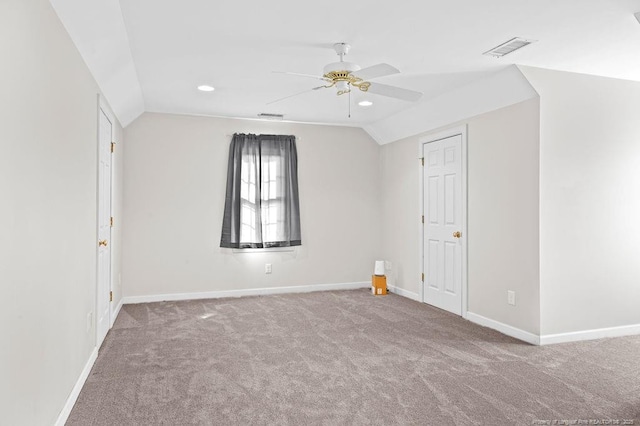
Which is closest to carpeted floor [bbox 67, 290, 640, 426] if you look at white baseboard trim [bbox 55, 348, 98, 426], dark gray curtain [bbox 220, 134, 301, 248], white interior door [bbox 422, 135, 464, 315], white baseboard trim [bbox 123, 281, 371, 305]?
white baseboard trim [bbox 55, 348, 98, 426]

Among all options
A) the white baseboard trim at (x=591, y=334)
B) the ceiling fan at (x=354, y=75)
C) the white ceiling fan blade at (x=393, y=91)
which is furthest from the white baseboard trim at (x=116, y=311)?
the white baseboard trim at (x=591, y=334)

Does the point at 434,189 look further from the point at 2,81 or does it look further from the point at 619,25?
the point at 2,81

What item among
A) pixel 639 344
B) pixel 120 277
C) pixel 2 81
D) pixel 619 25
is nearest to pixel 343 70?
pixel 619 25

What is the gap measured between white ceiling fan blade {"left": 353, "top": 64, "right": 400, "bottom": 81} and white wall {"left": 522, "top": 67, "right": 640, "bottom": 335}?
5.15ft

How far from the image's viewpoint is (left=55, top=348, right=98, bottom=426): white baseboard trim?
244 cm

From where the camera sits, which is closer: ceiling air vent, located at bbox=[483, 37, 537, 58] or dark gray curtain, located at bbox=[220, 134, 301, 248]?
ceiling air vent, located at bbox=[483, 37, 537, 58]

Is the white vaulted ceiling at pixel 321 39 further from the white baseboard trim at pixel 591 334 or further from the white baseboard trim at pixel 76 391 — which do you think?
the white baseboard trim at pixel 591 334

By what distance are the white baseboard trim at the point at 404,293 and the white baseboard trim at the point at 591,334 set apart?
1.94 meters

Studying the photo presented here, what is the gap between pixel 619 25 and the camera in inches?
116

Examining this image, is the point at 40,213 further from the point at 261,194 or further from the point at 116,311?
the point at 261,194

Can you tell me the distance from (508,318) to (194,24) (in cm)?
375

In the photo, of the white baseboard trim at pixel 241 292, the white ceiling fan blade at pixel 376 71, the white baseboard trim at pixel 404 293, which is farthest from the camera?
the white baseboard trim at pixel 404 293

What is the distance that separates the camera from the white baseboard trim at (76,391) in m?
2.44

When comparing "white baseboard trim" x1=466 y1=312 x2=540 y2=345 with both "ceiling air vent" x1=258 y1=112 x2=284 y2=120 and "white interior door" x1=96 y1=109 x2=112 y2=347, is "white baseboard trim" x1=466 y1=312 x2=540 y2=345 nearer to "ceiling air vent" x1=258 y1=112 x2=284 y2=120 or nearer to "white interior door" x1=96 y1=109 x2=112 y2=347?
"ceiling air vent" x1=258 y1=112 x2=284 y2=120
